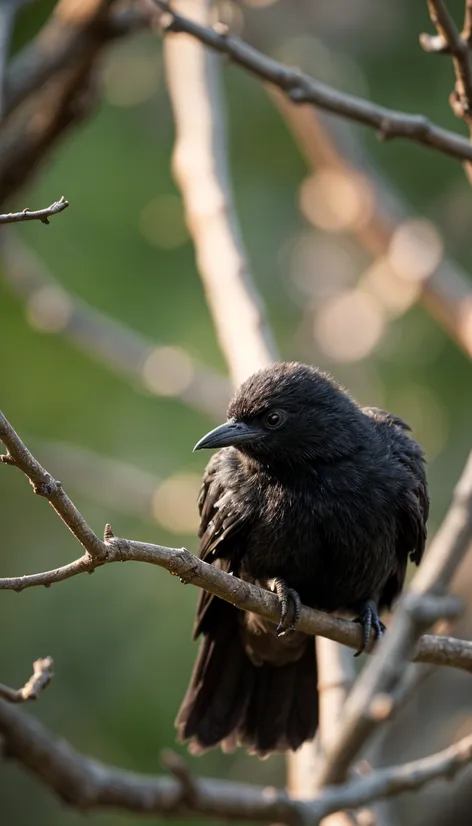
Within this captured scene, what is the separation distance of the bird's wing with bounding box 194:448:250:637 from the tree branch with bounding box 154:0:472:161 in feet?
4.84

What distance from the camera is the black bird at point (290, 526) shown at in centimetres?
433

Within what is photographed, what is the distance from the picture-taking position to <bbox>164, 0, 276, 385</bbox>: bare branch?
5.70 m

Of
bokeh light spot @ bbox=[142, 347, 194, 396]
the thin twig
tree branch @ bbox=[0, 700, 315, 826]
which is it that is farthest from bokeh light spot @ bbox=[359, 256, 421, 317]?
tree branch @ bbox=[0, 700, 315, 826]

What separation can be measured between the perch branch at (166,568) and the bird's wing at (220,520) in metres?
0.64

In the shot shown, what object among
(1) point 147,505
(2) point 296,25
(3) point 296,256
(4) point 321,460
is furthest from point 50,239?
(4) point 321,460

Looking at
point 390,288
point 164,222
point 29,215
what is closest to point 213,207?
point 390,288

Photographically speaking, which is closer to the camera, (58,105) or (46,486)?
(46,486)

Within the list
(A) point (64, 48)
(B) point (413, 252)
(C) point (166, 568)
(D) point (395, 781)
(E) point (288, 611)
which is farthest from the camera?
(B) point (413, 252)

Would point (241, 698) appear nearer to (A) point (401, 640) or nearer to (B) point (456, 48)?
(A) point (401, 640)

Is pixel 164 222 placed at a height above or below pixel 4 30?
below

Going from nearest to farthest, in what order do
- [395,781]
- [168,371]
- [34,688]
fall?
1. [34,688]
2. [395,781]
3. [168,371]

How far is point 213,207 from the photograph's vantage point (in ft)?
20.4

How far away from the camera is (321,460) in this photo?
451 cm

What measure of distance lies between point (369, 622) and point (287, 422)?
2.87 feet
